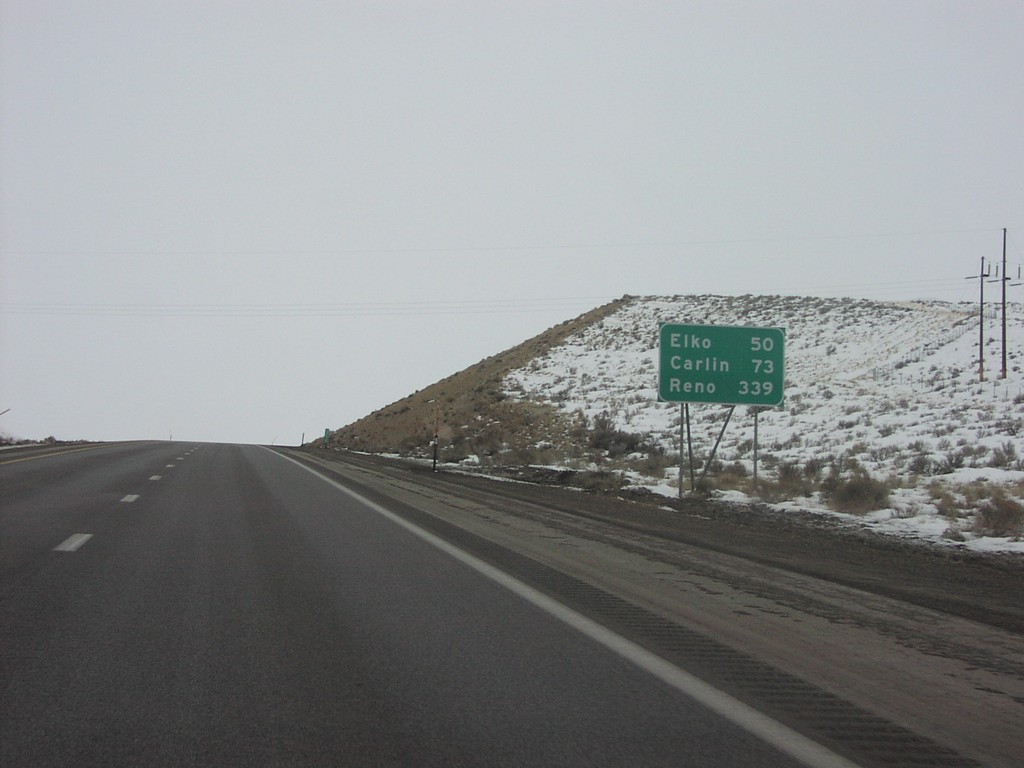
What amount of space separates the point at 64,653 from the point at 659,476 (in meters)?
22.3

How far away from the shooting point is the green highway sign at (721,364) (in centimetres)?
2203

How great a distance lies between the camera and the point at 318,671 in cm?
537

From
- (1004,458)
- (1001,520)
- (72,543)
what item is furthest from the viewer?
(1004,458)

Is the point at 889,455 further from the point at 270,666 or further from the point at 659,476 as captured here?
the point at 270,666

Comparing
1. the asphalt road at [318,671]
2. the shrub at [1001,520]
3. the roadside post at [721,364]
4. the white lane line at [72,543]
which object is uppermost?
the roadside post at [721,364]

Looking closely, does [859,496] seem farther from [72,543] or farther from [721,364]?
[72,543]

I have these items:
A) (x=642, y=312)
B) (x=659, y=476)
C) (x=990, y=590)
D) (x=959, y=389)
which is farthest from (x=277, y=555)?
(x=642, y=312)

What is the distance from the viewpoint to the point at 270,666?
5453 millimetres

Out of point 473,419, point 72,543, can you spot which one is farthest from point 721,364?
point 473,419

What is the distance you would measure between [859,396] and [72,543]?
141ft

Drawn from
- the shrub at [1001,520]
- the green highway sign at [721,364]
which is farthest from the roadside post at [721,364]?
the shrub at [1001,520]

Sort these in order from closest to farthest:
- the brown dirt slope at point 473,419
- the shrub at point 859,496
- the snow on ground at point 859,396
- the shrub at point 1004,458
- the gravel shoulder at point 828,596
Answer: the gravel shoulder at point 828,596 → the shrub at point 859,496 → the snow on ground at point 859,396 → the shrub at point 1004,458 → the brown dirt slope at point 473,419

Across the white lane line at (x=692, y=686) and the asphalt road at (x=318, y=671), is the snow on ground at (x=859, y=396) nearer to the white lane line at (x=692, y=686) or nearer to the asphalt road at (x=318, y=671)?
the white lane line at (x=692, y=686)

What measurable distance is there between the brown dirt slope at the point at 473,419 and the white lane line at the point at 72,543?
57.2 feet
